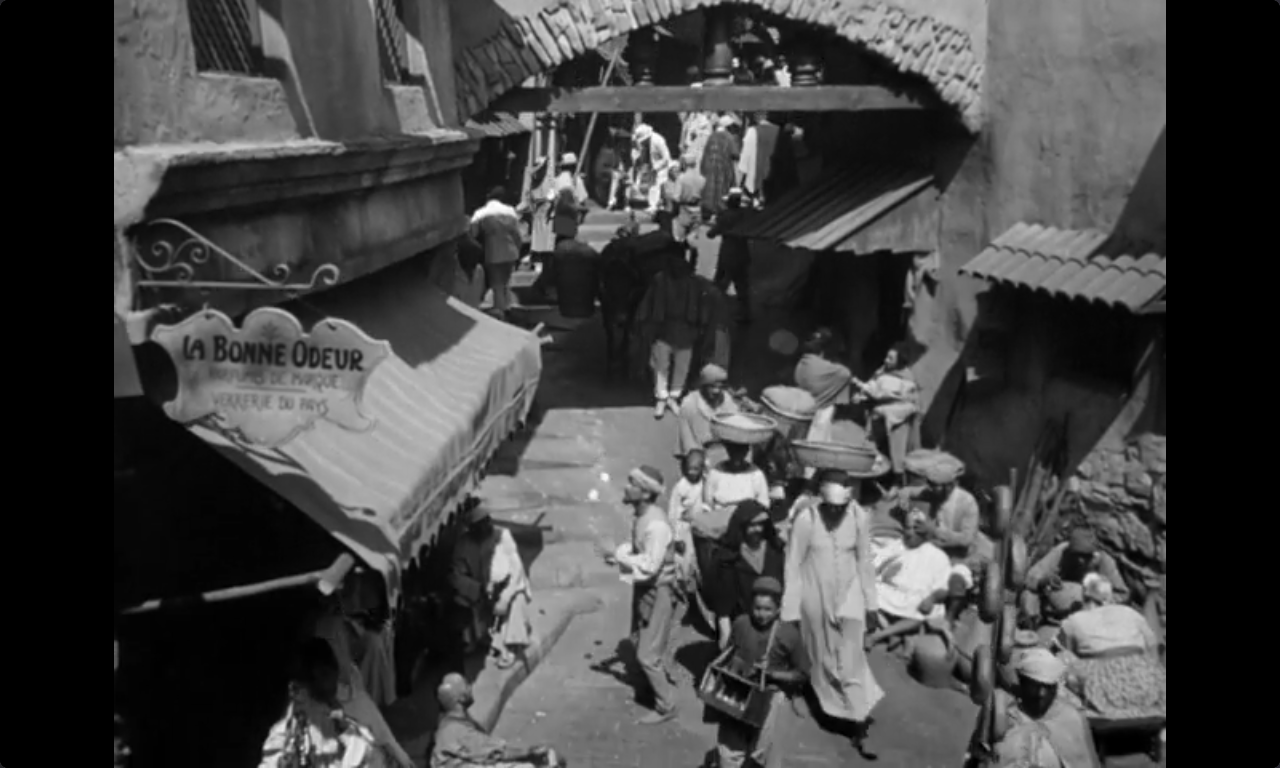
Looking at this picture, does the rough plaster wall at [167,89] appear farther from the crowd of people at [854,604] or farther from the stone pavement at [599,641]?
the stone pavement at [599,641]

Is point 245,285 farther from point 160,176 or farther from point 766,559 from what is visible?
point 766,559

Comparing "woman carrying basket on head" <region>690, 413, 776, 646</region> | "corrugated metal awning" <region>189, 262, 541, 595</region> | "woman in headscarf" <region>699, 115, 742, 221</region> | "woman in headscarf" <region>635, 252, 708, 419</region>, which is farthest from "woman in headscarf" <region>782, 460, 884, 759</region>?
"woman in headscarf" <region>699, 115, 742, 221</region>

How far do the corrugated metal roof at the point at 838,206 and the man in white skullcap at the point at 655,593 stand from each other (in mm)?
5836

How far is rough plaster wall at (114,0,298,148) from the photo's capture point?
237 inches

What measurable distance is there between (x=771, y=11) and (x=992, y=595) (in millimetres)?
6904

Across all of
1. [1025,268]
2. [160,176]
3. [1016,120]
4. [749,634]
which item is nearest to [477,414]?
[749,634]

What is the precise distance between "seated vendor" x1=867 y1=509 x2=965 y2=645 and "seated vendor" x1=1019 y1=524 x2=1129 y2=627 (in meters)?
0.62

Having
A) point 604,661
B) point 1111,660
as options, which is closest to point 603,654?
point 604,661

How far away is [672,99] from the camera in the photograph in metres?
13.7

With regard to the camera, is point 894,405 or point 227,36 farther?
point 894,405

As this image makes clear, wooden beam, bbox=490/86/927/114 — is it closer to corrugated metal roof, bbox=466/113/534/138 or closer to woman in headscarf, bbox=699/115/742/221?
corrugated metal roof, bbox=466/113/534/138

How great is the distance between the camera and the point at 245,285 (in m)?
5.90

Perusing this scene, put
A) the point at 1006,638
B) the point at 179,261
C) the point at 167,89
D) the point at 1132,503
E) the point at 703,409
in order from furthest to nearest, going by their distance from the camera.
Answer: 1. the point at 703,409
2. the point at 1132,503
3. the point at 1006,638
4. the point at 167,89
5. the point at 179,261

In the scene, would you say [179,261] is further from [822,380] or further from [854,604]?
[822,380]
